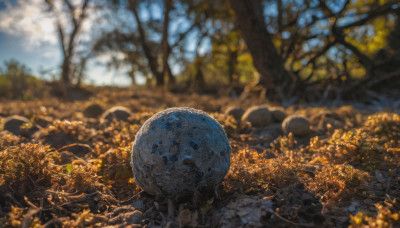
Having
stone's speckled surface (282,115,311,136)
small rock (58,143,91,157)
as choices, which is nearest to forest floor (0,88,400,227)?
small rock (58,143,91,157)

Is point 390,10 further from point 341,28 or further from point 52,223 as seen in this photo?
point 52,223

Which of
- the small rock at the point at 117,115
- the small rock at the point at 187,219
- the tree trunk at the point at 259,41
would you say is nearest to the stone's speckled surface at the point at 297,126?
the small rock at the point at 187,219

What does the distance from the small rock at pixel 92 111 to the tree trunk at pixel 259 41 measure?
478 centimetres

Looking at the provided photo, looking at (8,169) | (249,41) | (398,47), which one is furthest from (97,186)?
(398,47)

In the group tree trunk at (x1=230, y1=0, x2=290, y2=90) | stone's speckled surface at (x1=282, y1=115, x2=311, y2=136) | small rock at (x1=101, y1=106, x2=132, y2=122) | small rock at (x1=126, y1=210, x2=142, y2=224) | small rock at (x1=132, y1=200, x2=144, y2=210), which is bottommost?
small rock at (x1=126, y1=210, x2=142, y2=224)

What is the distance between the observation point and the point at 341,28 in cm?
774

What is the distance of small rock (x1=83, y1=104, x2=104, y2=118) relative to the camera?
680 centimetres

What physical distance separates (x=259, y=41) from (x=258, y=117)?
135 inches

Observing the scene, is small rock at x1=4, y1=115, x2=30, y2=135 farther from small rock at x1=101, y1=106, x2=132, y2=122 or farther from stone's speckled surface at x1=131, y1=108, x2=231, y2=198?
stone's speckled surface at x1=131, y1=108, x2=231, y2=198

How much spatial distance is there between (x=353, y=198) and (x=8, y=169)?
136 inches

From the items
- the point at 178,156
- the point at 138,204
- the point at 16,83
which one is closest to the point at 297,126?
the point at 178,156

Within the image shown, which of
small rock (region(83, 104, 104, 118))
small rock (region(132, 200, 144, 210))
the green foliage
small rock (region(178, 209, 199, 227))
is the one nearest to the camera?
small rock (region(178, 209, 199, 227))

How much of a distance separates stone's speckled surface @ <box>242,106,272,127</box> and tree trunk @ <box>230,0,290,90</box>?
309 cm

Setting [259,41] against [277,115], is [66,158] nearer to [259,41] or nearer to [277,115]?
[277,115]
